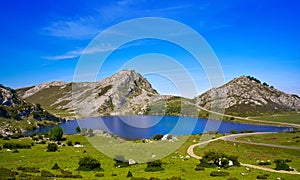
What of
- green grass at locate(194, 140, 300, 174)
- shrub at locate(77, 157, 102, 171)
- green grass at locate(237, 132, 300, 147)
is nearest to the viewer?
shrub at locate(77, 157, 102, 171)

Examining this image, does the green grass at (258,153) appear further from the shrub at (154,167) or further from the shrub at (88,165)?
the shrub at (88,165)

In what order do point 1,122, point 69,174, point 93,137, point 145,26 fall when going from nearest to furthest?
point 145,26, point 69,174, point 93,137, point 1,122

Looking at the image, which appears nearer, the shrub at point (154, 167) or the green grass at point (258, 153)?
the shrub at point (154, 167)

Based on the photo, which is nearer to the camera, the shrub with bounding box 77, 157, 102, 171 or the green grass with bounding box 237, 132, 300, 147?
the shrub with bounding box 77, 157, 102, 171

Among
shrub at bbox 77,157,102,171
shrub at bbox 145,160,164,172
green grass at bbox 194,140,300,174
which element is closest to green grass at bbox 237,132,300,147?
green grass at bbox 194,140,300,174

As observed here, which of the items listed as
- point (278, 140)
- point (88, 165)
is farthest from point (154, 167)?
point (278, 140)

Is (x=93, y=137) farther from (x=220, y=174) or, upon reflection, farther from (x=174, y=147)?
(x=220, y=174)

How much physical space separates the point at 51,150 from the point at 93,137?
150 feet

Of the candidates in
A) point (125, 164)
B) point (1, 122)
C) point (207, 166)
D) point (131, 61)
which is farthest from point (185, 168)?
point (1, 122)

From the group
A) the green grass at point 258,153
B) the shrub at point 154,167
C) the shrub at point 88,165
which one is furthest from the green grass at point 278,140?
the shrub at point 88,165

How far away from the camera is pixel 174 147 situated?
261 feet

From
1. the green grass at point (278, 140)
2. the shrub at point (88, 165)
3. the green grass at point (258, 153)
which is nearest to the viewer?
the shrub at point (88, 165)

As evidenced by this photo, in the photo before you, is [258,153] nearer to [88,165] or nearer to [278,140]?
[278,140]

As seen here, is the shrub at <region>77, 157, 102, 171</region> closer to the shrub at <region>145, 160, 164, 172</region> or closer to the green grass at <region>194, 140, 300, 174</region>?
the shrub at <region>145, 160, 164, 172</region>
